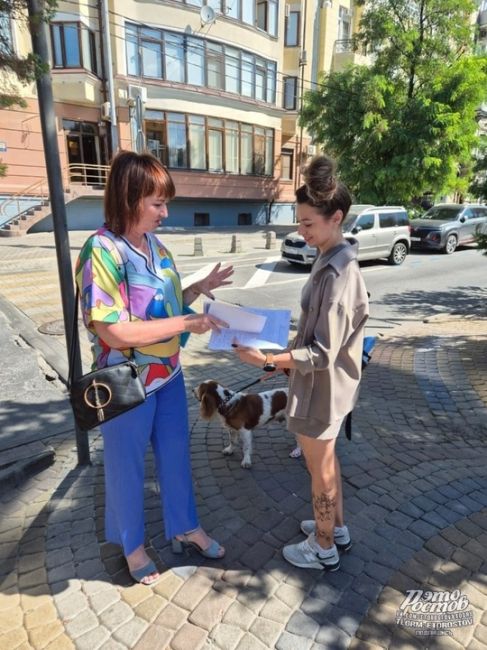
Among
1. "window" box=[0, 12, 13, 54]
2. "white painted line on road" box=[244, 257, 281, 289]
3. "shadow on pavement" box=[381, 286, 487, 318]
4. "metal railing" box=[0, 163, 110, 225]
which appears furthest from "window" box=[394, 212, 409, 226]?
"window" box=[0, 12, 13, 54]

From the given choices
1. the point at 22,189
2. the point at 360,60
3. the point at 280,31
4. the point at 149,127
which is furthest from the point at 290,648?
the point at 360,60

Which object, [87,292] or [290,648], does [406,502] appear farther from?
[87,292]

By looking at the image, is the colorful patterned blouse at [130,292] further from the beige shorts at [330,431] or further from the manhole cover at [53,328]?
the manhole cover at [53,328]

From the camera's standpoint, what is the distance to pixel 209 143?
912 inches

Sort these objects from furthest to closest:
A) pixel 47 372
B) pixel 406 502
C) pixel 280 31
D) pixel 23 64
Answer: pixel 280 31 → pixel 47 372 → pixel 406 502 → pixel 23 64

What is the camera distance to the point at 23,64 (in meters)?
2.76

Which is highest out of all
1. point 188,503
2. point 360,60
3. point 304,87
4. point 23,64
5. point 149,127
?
point 360,60

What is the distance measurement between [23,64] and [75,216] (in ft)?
63.9

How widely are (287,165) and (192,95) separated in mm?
8101

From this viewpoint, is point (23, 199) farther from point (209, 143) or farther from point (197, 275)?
point (197, 275)

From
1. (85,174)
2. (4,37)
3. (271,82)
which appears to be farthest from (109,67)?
(4,37)

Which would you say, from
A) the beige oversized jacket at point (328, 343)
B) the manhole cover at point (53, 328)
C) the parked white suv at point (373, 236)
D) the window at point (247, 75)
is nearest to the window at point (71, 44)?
the window at point (247, 75)

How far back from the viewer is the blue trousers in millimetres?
2234

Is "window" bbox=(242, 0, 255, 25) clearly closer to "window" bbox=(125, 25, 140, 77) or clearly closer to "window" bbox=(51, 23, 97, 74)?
"window" bbox=(125, 25, 140, 77)
